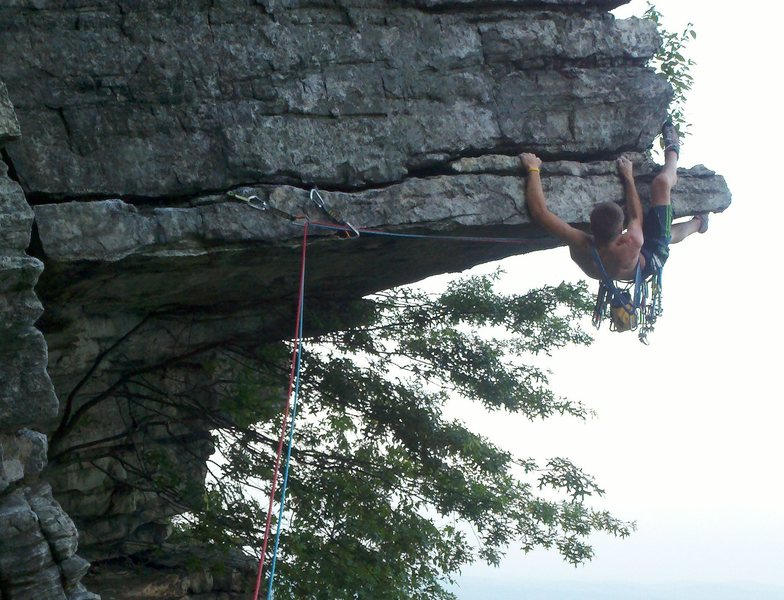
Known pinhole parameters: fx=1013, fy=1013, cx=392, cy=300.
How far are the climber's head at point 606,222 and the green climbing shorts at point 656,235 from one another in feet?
1.27

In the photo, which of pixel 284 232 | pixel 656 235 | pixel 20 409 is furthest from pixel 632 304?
pixel 20 409

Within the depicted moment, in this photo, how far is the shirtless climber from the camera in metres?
6.21

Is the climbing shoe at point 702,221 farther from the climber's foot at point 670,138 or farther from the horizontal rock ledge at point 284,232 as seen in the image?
the climber's foot at point 670,138

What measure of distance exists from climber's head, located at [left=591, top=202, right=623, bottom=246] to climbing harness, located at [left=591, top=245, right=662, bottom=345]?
0.37 meters

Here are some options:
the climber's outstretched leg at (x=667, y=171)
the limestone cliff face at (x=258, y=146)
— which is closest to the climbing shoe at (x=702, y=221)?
the limestone cliff face at (x=258, y=146)

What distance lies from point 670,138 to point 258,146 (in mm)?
2788

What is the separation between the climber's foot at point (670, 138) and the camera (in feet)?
22.1

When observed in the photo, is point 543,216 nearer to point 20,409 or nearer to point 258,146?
point 258,146

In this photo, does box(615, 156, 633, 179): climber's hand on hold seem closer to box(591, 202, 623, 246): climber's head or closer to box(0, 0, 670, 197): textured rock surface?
box(0, 0, 670, 197): textured rock surface

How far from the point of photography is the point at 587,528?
27.6 feet

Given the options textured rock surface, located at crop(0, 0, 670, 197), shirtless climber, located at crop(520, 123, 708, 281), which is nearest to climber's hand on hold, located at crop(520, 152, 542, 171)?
shirtless climber, located at crop(520, 123, 708, 281)

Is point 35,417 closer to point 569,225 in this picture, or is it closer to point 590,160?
point 569,225

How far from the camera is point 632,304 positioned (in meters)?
6.67

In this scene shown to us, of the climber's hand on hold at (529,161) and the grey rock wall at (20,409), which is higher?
the climber's hand on hold at (529,161)
